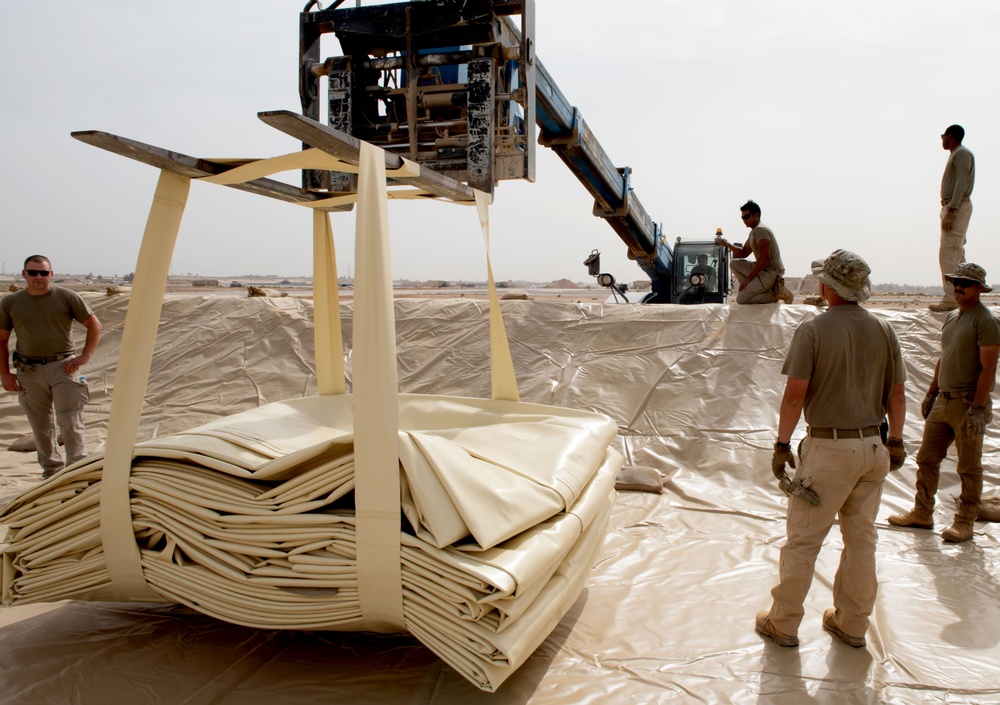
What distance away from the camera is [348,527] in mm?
1979

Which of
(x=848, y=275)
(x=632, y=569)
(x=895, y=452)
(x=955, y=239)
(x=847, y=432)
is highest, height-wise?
(x=955, y=239)

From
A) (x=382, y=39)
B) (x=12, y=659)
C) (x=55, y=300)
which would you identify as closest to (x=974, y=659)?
(x=12, y=659)

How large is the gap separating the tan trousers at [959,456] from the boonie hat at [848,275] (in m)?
1.71

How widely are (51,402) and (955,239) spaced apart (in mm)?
7151

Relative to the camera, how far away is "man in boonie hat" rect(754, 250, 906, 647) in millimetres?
2605

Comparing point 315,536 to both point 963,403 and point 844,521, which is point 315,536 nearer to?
point 844,521

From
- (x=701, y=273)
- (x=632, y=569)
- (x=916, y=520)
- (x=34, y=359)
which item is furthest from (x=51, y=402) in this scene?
(x=701, y=273)

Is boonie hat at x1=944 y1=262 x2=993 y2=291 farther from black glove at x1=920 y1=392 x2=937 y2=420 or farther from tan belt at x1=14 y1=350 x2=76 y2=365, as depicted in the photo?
tan belt at x1=14 y1=350 x2=76 y2=365

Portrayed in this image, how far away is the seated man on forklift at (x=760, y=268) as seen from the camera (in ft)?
20.5

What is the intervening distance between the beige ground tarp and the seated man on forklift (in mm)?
200

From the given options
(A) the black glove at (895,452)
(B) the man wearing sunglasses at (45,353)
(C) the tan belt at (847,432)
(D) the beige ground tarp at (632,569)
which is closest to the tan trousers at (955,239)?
(D) the beige ground tarp at (632,569)

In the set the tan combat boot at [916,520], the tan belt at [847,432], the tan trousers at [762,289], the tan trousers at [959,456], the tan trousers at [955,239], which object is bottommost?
the tan combat boot at [916,520]

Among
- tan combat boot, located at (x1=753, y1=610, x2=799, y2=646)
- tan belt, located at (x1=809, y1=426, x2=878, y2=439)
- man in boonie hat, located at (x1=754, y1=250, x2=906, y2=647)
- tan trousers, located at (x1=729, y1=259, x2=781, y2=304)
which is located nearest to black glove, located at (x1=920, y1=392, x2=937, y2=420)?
man in boonie hat, located at (x1=754, y1=250, x2=906, y2=647)

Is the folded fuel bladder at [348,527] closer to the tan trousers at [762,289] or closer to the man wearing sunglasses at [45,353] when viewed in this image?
the man wearing sunglasses at [45,353]
